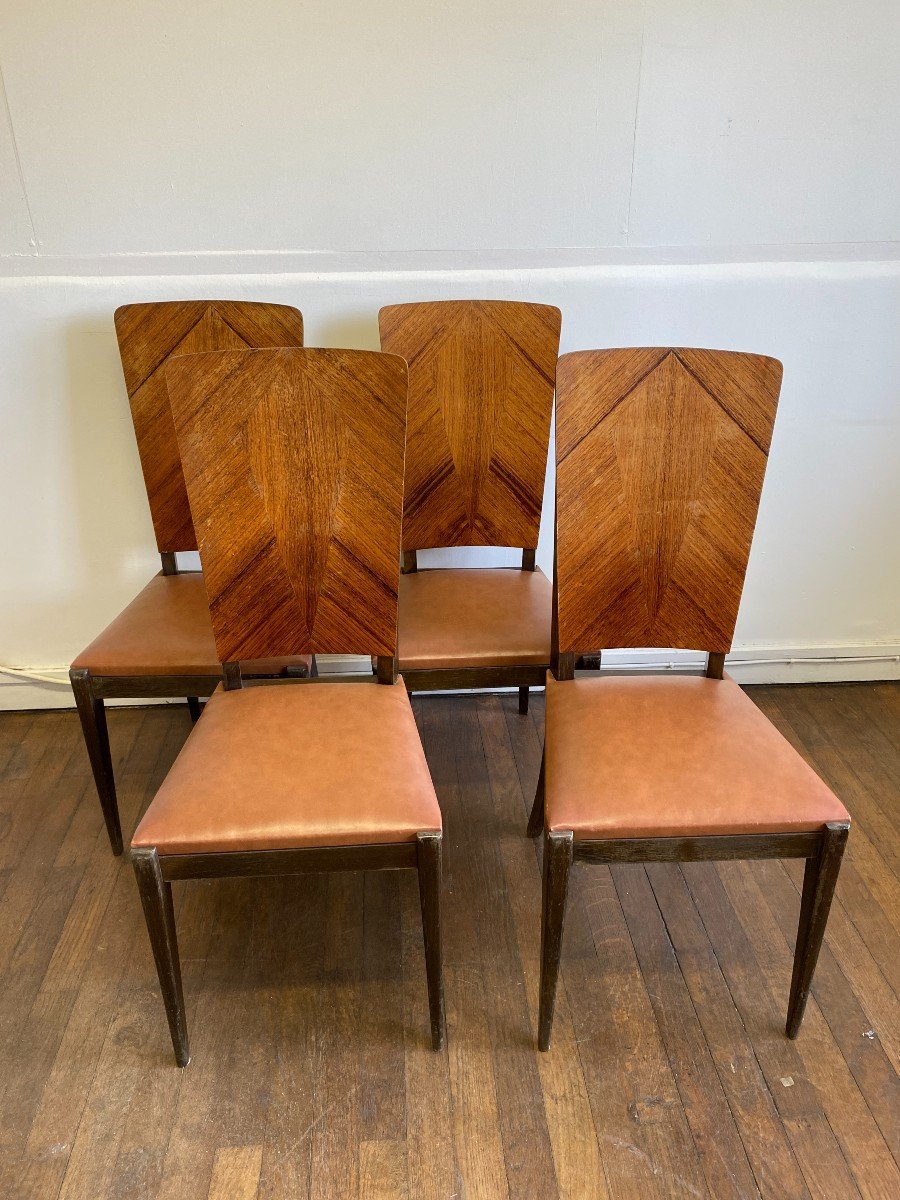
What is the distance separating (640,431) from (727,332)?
2.56ft

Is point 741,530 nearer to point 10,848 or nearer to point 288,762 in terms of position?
point 288,762

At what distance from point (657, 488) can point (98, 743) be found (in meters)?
1.21

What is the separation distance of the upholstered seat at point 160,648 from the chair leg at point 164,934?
0.50 m

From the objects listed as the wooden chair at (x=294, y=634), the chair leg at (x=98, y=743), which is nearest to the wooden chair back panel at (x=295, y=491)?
the wooden chair at (x=294, y=634)

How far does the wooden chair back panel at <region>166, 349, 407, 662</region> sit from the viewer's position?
133cm

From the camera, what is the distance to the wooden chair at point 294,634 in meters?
1.19

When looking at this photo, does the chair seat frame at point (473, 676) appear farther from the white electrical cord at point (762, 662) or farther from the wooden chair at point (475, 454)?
the white electrical cord at point (762, 662)

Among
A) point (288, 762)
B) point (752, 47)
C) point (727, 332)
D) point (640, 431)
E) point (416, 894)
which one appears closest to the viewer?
point (288, 762)

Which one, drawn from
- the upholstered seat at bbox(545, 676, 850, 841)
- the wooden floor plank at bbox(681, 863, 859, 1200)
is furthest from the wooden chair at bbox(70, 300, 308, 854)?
the wooden floor plank at bbox(681, 863, 859, 1200)

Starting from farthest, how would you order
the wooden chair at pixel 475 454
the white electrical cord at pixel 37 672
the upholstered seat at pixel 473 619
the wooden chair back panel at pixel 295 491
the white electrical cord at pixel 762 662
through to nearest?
1. the white electrical cord at pixel 762 662
2. the white electrical cord at pixel 37 672
3. the wooden chair at pixel 475 454
4. the upholstered seat at pixel 473 619
5. the wooden chair back panel at pixel 295 491

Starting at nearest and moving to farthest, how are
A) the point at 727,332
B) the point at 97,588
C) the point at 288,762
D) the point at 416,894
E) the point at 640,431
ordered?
1. the point at 288,762
2. the point at 640,431
3. the point at 416,894
4. the point at 727,332
5. the point at 97,588

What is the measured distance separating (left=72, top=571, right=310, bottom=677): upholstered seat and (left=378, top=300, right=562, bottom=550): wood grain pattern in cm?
46

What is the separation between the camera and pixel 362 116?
1777 mm

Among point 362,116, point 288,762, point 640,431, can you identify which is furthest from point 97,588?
point 640,431
